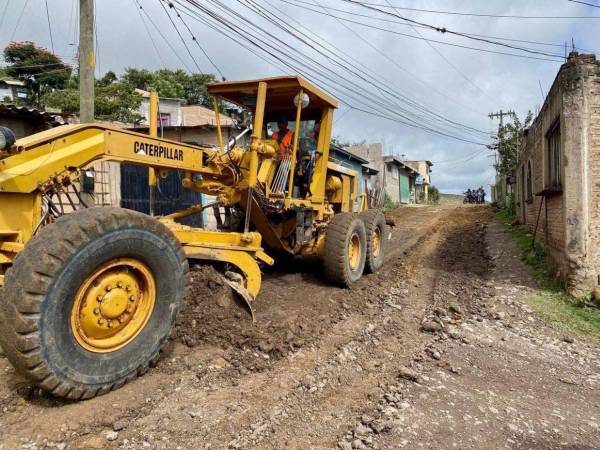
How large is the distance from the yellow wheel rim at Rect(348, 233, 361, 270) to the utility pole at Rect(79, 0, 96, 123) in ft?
15.3

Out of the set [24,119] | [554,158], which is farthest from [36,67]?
[554,158]

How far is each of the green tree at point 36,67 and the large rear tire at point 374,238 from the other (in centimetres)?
3200

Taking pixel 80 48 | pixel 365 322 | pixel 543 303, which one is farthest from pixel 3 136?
pixel 543 303

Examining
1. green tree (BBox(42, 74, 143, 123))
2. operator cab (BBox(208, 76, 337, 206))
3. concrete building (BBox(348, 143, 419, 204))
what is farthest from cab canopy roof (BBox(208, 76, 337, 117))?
concrete building (BBox(348, 143, 419, 204))

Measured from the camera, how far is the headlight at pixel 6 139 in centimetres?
297

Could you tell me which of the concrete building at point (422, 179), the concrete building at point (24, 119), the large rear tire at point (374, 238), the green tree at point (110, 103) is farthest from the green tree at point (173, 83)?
the large rear tire at point (374, 238)

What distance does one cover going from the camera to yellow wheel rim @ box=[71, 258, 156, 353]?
116 inches

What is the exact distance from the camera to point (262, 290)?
228 inches

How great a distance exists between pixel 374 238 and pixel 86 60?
18.5 ft

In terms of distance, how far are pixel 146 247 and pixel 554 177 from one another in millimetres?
7064

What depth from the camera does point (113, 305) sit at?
306 cm

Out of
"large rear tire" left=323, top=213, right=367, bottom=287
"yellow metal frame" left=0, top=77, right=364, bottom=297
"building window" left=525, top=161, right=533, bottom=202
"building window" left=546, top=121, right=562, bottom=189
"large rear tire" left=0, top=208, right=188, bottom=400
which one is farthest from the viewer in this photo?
"building window" left=525, top=161, right=533, bottom=202

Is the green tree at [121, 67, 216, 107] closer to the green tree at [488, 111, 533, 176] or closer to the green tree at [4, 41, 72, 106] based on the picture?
the green tree at [4, 41, 72, 106]

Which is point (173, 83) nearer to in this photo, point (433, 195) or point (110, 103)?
point (110, 103)
